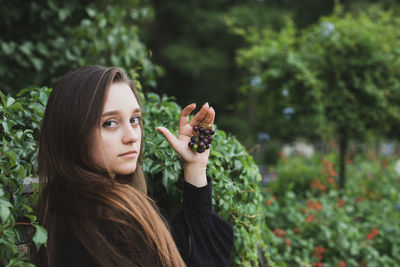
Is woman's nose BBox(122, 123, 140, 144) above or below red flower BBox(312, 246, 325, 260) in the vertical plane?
above

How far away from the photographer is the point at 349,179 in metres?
4.61

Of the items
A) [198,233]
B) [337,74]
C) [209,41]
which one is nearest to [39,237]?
[198,233]

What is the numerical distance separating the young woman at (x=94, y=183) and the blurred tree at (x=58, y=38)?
1782mm

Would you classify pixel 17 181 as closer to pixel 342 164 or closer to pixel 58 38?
pixel 58 38

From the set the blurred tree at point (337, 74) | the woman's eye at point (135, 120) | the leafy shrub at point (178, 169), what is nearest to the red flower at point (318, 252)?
the leafy shrub at point (178, 169)

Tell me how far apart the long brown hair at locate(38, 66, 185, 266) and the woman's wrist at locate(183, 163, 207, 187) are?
0.78 ft

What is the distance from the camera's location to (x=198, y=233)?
144 cm

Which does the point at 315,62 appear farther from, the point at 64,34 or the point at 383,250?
the point at 64,34

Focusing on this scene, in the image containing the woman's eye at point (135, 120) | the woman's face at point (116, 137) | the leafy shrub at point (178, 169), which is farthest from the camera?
the leafy shrub at point (178, 169)

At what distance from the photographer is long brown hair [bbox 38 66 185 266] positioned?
1.19 meters

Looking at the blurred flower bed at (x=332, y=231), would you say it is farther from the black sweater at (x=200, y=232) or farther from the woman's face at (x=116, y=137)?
the woman's face at (x=116, y=137)

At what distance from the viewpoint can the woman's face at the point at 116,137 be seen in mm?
1261

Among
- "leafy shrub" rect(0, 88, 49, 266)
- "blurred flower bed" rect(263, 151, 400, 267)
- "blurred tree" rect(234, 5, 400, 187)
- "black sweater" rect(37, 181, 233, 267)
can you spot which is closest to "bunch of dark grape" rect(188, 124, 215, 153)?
"black sweater" rect(37, 181, 233, 267)

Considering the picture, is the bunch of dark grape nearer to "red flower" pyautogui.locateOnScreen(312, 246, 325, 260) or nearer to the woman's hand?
the woman's hand
